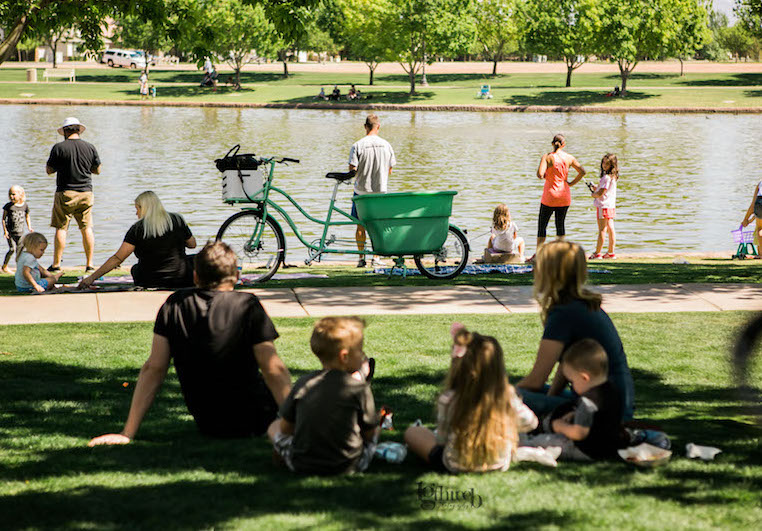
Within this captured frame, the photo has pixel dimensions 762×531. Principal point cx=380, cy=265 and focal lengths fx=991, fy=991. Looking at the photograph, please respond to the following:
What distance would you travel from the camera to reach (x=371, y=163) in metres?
12.9

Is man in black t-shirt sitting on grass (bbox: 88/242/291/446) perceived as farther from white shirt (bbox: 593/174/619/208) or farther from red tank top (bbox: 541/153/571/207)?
white shirt (bbox: 593/174/619/208)

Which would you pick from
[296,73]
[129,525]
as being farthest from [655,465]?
[296,73]

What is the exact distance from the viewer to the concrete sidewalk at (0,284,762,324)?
9797 mm

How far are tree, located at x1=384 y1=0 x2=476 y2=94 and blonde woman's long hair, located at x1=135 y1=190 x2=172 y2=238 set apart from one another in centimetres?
5716

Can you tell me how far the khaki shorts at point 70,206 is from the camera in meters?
13.0

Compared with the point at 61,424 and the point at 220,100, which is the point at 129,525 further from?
the point at 220,100

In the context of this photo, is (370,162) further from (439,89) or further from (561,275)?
(439,89)

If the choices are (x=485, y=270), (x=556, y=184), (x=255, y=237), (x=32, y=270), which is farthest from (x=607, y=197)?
(x=32, y=270)

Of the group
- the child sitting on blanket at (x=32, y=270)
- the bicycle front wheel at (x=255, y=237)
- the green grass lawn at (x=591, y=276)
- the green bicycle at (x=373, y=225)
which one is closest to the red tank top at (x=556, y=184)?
the green grass lawn at (x=591, y=276)

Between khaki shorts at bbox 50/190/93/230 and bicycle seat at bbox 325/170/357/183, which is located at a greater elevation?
bicycle seat at bbox 325/170/357/183

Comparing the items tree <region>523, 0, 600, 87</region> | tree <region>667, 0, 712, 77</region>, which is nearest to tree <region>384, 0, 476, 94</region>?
tree <region>523, 0, 600, 87</region>

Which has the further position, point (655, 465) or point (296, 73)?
point (296, 73)

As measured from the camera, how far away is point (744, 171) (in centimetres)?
2966

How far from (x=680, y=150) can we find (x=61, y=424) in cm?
3245
